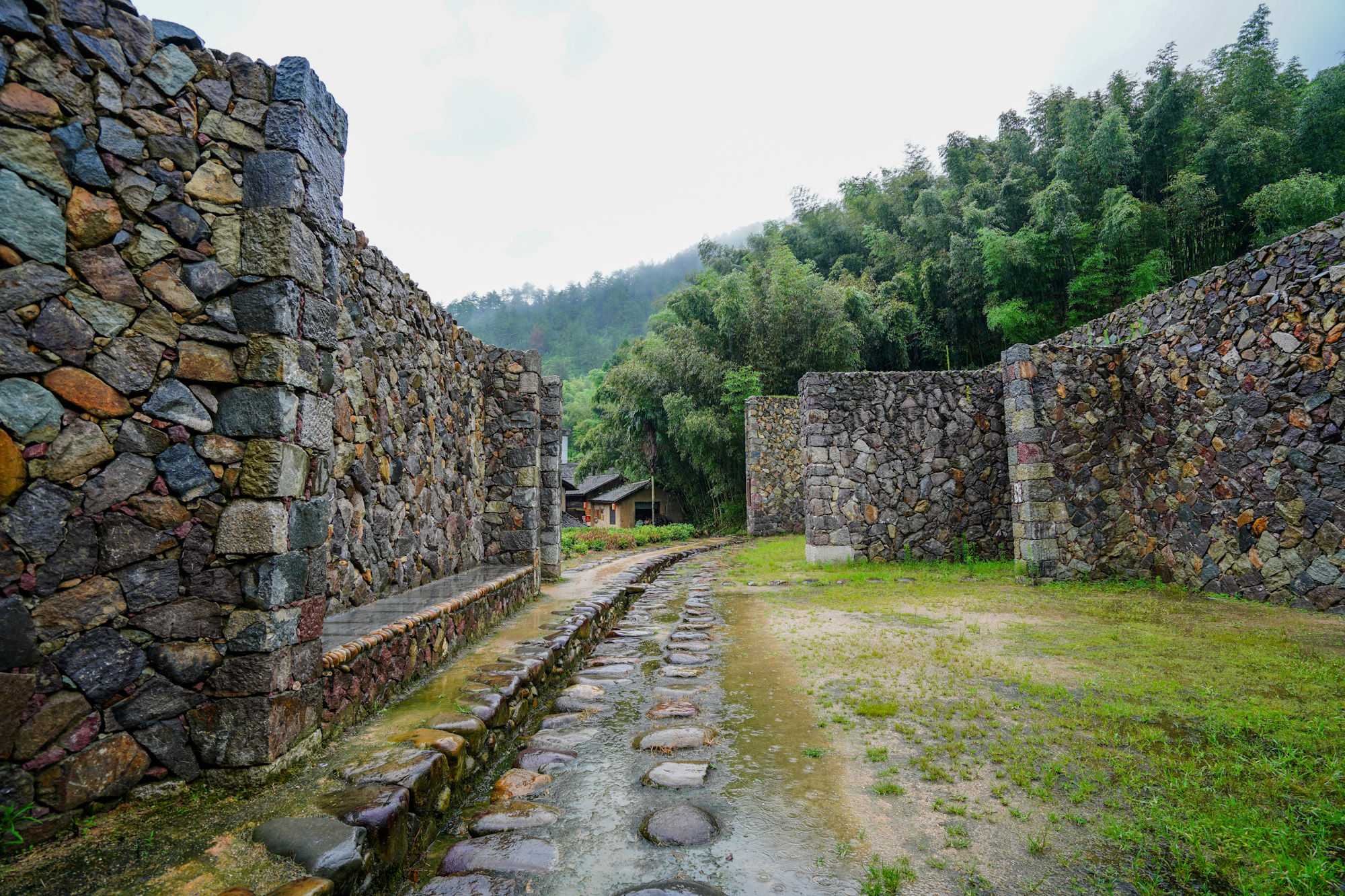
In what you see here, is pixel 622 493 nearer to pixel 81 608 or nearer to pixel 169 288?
pixel 169 288

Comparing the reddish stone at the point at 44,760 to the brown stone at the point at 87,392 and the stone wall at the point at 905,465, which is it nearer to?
the brown stone at the point at 87,392

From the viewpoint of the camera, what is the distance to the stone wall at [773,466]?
1537cm

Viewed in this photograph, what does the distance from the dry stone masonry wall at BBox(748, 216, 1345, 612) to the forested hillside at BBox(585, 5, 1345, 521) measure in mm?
5742

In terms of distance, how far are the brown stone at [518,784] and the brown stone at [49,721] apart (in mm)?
1299

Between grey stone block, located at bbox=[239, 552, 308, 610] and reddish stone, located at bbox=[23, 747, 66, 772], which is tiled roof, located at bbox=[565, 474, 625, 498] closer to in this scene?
grey stone block, located at bbox=[239, 552, 308, 610]

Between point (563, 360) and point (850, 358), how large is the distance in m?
44.7

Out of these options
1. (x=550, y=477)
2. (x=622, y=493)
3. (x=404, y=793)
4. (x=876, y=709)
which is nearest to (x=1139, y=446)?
(x=876, y=709)

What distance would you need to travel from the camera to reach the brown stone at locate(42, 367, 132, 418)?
1.79 metres

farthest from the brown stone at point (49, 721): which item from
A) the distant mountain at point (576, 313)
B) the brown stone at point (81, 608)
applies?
the distant mountain at point (576, 313)

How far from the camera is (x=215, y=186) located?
2.19 metres

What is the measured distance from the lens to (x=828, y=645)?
4402 mm

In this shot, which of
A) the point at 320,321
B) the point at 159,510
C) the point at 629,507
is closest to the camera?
the point at 159,510

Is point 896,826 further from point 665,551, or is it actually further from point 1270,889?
point 665,551

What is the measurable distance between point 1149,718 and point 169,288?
4.27 m
